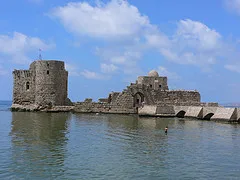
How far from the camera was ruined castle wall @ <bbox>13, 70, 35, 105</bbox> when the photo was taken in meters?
37.6

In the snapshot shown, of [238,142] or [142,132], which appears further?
[142,132]

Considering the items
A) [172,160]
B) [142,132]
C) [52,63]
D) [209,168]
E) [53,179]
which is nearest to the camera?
[53,179]

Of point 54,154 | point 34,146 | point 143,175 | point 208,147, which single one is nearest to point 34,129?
point 34,146

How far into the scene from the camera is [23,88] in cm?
3794

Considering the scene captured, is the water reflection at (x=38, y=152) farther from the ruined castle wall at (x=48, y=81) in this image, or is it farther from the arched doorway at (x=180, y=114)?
the ruined castle wall at (x=48, y=81)

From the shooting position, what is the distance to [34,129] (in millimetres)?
20469

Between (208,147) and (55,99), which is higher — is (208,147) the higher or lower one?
the lower one

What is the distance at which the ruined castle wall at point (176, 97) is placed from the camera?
36812mm

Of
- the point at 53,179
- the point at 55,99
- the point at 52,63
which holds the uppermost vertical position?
the point at 52,63

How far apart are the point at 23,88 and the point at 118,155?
88.0 feet

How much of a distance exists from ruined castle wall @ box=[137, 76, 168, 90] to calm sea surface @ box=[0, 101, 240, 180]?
22205 mm

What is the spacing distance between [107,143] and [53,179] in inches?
242

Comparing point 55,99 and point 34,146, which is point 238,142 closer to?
point 34,146

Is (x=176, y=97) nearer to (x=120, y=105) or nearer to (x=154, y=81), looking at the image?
(x=154, y=81)
